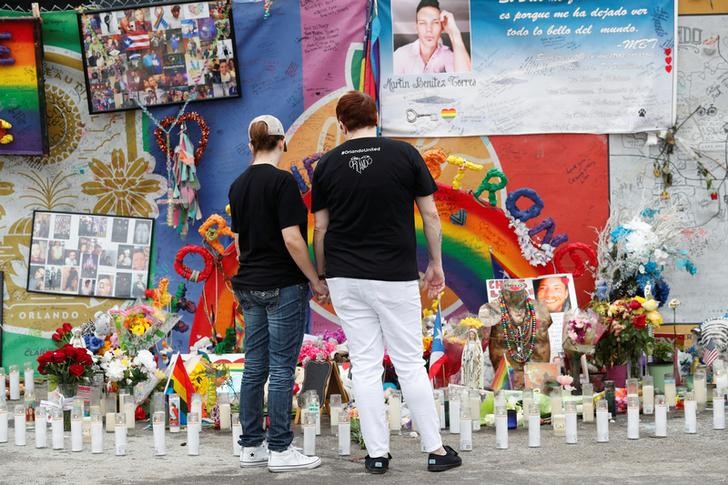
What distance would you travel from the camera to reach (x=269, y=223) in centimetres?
607

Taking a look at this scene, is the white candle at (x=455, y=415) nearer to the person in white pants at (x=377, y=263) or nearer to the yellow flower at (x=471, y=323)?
the yellow flower at (x=471, y=323)

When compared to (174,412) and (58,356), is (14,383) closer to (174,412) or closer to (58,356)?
(58,356)

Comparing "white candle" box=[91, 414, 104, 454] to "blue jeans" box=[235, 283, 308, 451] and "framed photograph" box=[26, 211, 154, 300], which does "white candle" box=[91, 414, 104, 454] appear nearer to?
"blue jeans" box=[235, 283, 308, 451]

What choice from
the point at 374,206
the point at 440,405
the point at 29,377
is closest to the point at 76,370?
the point at 29,377

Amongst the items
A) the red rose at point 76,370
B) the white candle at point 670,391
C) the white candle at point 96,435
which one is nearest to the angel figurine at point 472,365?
the white candle at point 670,391

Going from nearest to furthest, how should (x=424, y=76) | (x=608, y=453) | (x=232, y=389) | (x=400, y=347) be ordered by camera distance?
1. (x=400, y=347)
2. (x=608, y=453)
3. (x=232, y=389)
4. (x=424, y=76)

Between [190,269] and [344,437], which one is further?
[190,269]

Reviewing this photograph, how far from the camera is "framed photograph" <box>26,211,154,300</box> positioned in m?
8.94

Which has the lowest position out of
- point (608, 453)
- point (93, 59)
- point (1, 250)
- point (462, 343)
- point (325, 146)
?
point (608, 453)

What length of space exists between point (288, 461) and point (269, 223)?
1236 millimetres

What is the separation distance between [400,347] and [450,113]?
10.6 ft

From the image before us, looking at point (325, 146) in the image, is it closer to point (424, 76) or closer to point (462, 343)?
point (424, 76)

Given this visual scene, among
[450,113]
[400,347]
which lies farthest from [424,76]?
[400,347]

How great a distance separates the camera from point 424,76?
8.72m
